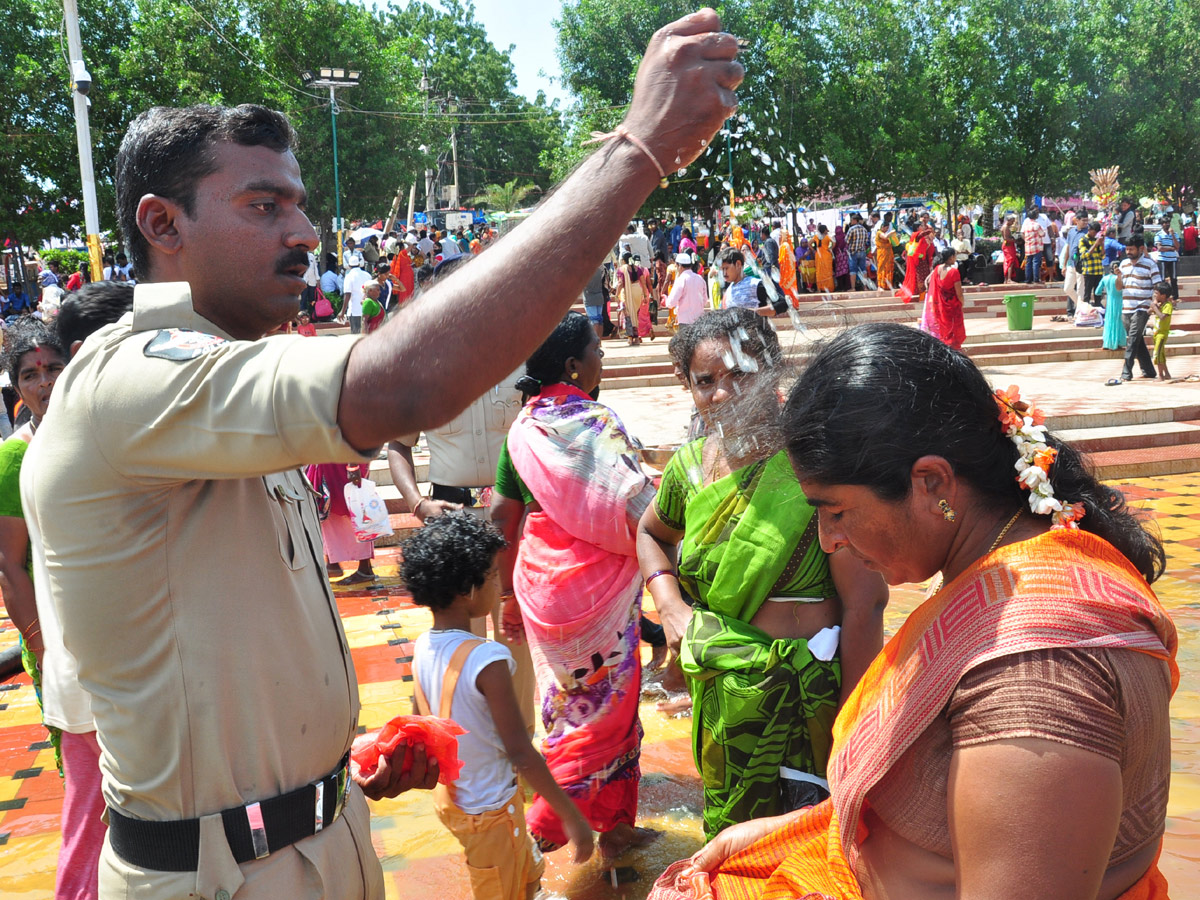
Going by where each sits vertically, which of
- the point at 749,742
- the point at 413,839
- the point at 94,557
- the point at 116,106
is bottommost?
the point at 413,839

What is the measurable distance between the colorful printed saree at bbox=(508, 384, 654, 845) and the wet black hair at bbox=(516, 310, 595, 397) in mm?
205

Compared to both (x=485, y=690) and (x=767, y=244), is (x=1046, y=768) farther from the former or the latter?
(x=767, y=244)

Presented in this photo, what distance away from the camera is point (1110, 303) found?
14727mm

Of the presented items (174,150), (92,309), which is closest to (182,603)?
(174,150)

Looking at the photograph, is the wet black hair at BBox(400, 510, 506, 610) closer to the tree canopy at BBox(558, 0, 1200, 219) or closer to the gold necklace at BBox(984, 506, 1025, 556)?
the gold necklace at BBox(984, 506, 1025, 556)

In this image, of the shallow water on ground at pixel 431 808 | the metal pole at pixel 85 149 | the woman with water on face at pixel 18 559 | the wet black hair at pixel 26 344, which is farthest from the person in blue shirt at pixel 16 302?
the woman with water on face at pixel 18 559

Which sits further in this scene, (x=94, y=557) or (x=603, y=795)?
(x=603, y=795)

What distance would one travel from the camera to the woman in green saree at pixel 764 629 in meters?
2.49

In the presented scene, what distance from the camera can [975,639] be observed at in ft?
4.67

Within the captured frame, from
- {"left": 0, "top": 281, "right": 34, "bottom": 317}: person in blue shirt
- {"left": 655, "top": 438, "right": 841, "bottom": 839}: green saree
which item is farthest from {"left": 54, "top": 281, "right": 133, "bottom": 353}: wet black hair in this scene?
{"left": 0, "top": 281, "right": 34, "bottom": 317}: person in blue shirt

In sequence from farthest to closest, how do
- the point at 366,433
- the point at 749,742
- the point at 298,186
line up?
the point at 749,742
the point at 298,186
the point at 366,433

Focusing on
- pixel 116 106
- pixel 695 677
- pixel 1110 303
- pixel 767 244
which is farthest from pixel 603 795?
pixel 116 106

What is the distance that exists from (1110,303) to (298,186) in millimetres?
15371

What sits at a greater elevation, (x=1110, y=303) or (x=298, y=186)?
(x=298, y=186)
